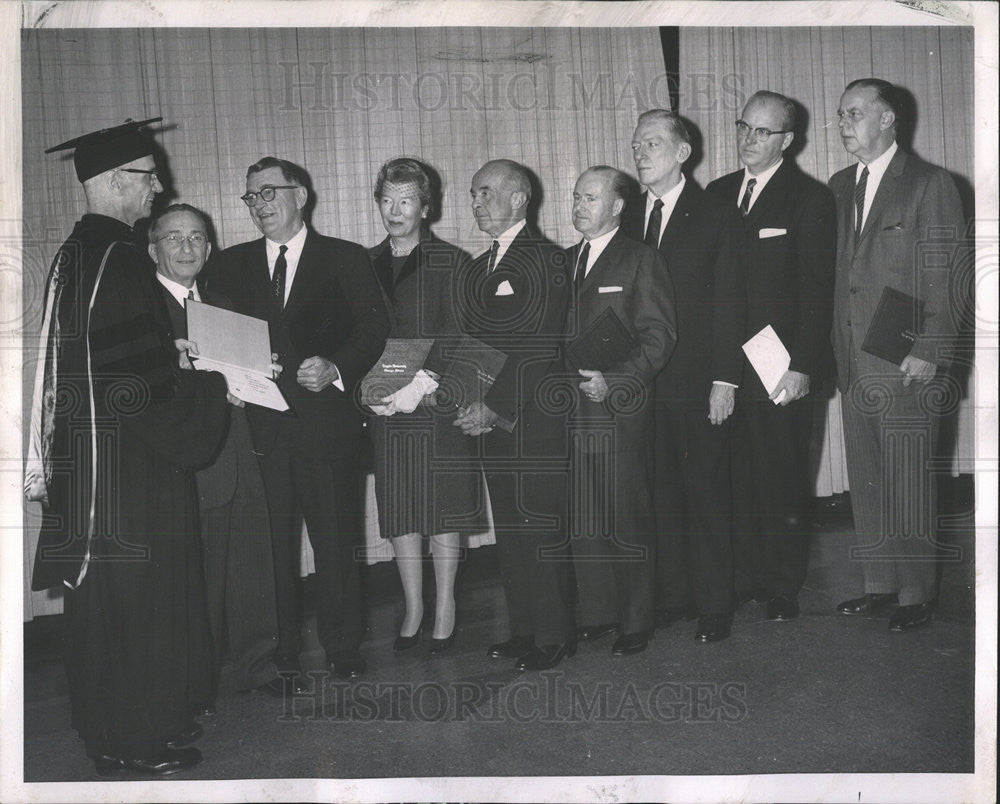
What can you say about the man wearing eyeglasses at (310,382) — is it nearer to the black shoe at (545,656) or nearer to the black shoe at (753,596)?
the black shoe at (545,656)

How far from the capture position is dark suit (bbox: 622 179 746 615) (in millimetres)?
3223

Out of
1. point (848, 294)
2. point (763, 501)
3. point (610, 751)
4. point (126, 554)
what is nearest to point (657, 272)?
point (848, 294)

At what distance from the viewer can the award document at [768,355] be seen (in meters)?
3.24

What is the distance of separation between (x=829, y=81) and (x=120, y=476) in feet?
8.24

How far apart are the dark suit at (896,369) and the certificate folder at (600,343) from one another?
712 mm

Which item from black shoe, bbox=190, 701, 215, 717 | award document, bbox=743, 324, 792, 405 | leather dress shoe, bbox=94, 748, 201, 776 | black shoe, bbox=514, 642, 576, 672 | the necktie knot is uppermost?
the necktie knot

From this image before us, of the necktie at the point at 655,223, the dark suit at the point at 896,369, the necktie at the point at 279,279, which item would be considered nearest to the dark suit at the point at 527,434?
the necktie at the point at 655,223

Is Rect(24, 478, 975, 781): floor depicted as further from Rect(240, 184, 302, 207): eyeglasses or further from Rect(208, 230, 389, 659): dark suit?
Rect(240, 184, 302, 207): eyeglasses

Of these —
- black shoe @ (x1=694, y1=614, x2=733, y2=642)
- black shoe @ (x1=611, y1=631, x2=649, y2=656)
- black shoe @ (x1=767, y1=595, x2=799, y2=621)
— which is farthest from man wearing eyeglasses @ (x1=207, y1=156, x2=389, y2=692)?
black shoe @ (x1=767, y1=595, x2=799, y2=621)

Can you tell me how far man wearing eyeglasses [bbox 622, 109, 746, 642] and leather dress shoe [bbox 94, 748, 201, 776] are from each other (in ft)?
4.98

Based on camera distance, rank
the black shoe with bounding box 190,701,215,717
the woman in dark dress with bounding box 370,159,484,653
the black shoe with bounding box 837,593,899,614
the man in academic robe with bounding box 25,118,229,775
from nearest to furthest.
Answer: the man in academic robe with bounding box 25,118,229,775 → the black shoe with bounding box 190,701,215,717 → the woman in dark dress with bounding box 370,159,484,653 → the black shoe with bounding box 837,593,899,614

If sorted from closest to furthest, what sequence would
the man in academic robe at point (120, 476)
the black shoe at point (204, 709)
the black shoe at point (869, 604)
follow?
the man in academic robe at point (120, 476) < the black shoe at point (204, 709) < the black shoe at point (869, 604)

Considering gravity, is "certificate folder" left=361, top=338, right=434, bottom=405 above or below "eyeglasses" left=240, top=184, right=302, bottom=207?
below

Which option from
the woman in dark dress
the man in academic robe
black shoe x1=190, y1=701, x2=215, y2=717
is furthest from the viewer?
the woman in dark dress
